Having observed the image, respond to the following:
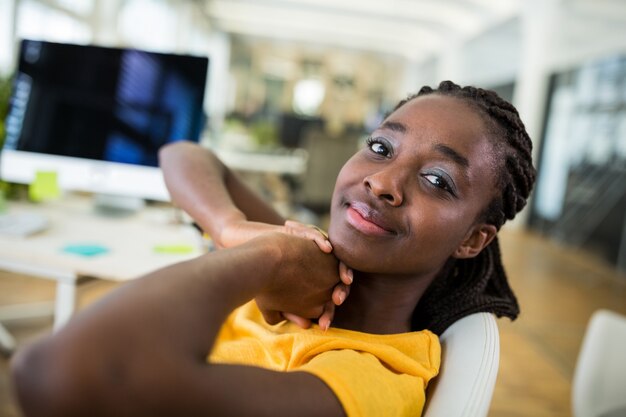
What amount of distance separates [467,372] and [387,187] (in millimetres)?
298

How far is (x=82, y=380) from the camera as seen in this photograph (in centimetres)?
44

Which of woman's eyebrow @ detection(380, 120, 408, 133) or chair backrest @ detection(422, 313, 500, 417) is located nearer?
chair backrest @ detection(422, 313, 500, 417)

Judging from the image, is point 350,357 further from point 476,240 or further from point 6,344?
point 6,344

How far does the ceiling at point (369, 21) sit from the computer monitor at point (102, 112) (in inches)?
359

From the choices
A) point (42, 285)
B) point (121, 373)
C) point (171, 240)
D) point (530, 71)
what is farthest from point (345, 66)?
point (121, 373)

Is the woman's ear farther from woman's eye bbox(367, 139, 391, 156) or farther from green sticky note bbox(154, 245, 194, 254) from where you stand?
green sticky note bbox(154, 245, 194, 254)

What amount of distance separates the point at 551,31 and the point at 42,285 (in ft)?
28.1

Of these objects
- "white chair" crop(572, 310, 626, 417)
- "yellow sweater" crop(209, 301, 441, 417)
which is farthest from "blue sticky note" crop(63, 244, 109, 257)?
"white chair" crop(572, 310, 626, 417)

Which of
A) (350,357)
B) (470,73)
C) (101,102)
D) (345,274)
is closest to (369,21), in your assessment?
(470,73)

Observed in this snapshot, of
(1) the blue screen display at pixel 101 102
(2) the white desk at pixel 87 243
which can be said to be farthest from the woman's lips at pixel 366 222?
(1) the blue screen display at pixel 101 102

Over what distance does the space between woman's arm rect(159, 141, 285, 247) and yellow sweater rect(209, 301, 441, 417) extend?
176 millimetres

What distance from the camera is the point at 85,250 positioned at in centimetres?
142

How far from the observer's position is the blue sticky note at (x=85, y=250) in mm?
1401

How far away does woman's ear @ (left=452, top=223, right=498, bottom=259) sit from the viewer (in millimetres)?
950
